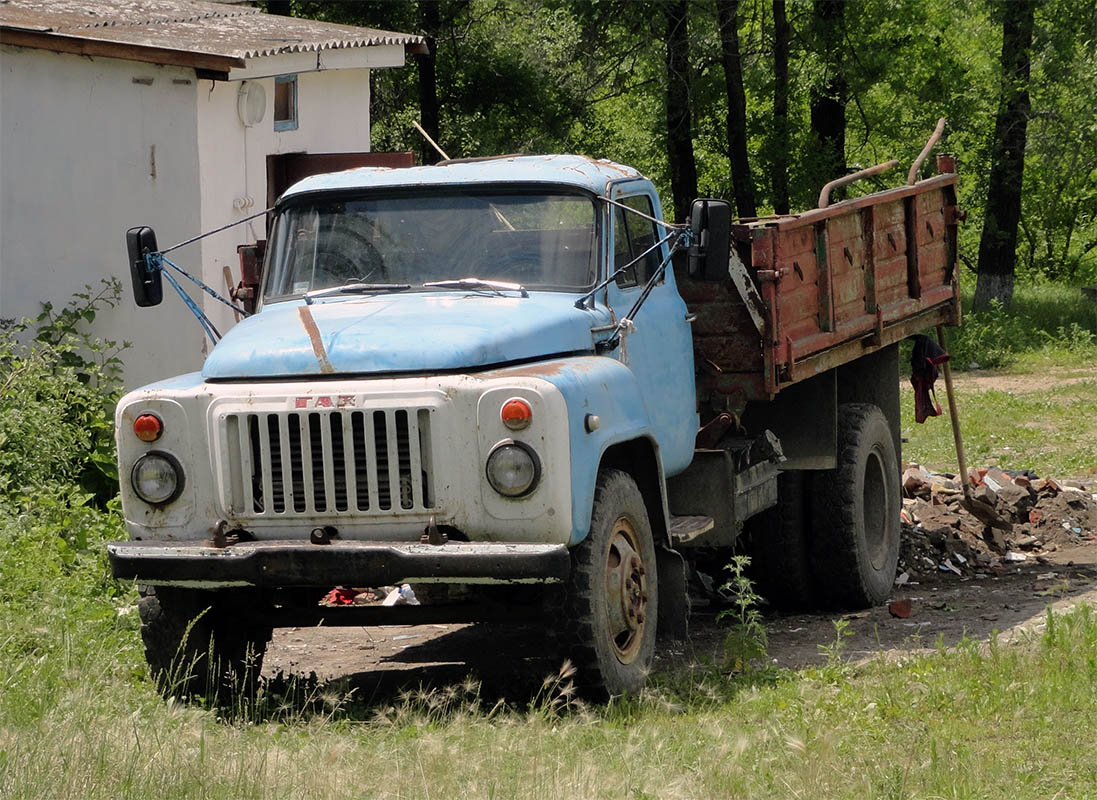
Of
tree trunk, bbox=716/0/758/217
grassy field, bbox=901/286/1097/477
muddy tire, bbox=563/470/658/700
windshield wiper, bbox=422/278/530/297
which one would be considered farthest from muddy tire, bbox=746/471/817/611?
tree trunk, bbox=716/0/758/217

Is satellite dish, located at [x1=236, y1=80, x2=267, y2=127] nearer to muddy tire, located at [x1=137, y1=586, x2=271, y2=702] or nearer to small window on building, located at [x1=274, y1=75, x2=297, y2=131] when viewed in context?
small window on building, located at [x1=274, y1=75, x2=297, y2=131]

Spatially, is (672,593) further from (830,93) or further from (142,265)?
(830,93)

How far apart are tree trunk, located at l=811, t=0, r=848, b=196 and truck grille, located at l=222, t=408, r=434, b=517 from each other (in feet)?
65.5

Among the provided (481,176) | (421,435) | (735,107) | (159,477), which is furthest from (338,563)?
(735,107)

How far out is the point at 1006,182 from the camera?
2531cm

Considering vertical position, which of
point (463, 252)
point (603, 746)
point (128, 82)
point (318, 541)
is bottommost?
point (603, 746)

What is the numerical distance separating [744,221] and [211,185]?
5.93 metres

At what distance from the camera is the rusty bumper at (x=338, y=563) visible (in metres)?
5.65

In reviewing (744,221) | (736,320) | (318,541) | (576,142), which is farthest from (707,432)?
(576,142)

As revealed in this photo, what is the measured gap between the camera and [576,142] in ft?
97.2

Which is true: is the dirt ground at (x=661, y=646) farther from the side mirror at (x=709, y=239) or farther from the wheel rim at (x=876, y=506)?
the side mirror at (x=709, y=239)

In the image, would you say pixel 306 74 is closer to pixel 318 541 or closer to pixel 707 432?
pixel 707 432

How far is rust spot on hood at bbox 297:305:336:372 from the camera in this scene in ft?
19.5

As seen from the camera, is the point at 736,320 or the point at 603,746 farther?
Answer: the point at 736,320
